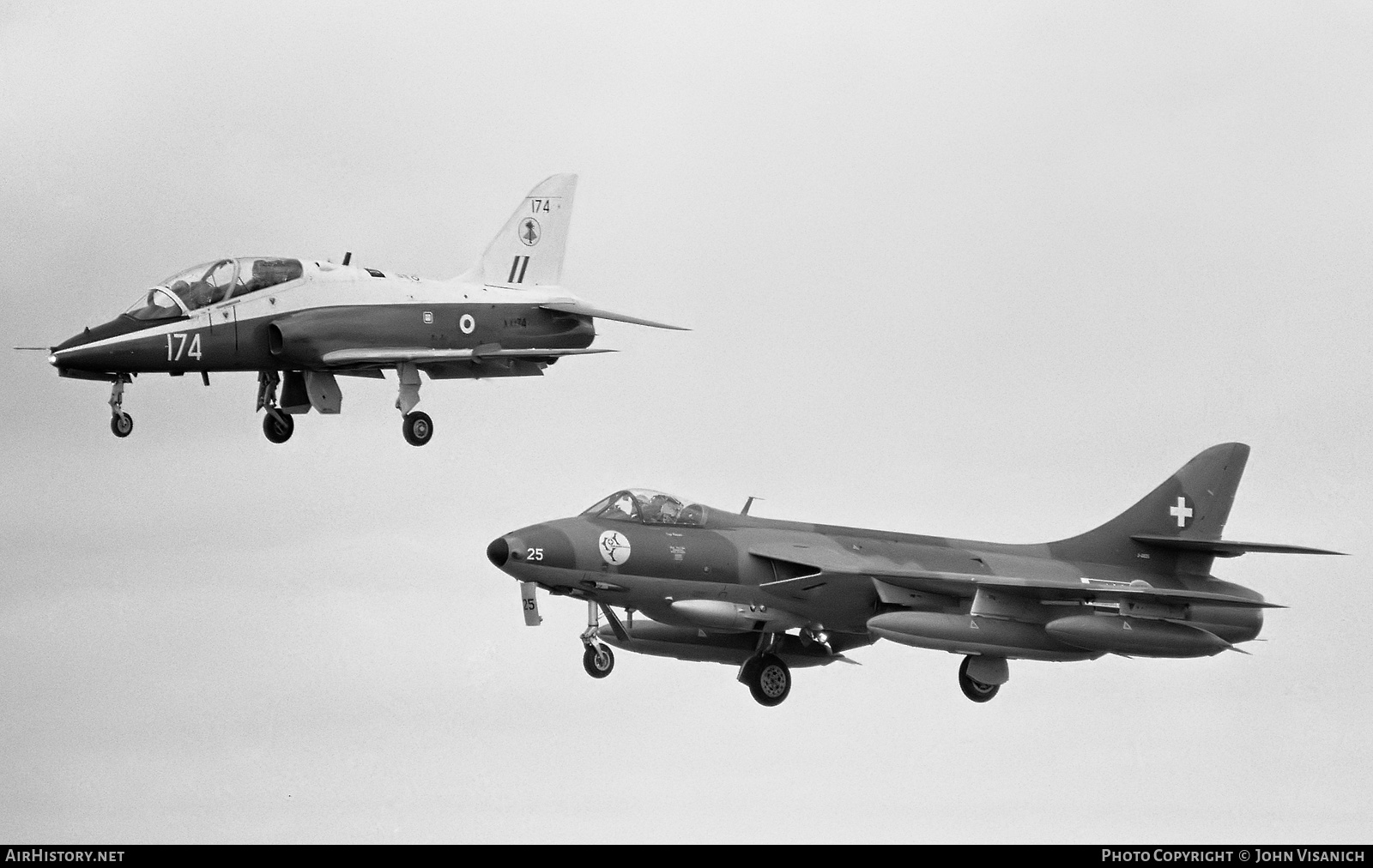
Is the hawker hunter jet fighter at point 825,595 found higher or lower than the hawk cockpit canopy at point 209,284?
lower

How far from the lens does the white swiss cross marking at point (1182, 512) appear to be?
4281 cm

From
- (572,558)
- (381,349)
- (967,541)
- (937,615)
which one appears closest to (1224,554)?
(967,541)

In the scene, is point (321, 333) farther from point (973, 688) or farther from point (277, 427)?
point (973, 688)

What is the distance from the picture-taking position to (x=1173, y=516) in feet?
140

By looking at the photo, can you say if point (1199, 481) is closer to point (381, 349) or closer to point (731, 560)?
point (731, 560)

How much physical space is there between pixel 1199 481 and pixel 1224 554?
7.09ft

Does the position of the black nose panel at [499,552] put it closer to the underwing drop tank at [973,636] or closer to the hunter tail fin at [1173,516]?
the underwing drop tank at [973,636]

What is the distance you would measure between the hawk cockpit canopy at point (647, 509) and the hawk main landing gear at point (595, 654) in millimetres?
1810

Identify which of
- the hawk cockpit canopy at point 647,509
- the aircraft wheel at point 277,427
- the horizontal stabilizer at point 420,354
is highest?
the horizontal stabilizer at point 420,354

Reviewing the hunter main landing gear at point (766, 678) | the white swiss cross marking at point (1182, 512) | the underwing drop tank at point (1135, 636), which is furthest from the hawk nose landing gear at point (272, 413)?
the white swiss cross marking at point (1182, 512)

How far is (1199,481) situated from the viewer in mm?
43188

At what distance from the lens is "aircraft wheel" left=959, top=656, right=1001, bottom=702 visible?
129ft
